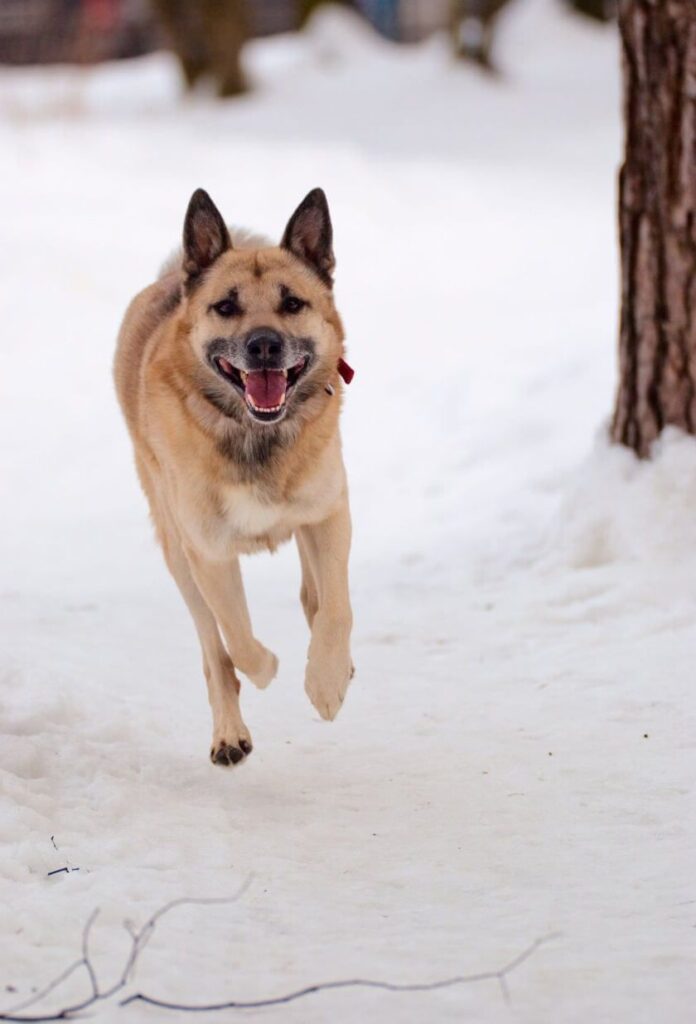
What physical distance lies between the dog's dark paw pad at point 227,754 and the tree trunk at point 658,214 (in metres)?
2.29

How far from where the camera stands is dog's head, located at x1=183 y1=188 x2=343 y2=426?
146 inches

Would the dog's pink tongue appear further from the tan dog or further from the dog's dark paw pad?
the dog's dark paw pad

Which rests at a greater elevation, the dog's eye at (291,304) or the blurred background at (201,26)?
the dog's eye at (291,304)

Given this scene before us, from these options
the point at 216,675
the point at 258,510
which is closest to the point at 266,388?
the point at 258,510

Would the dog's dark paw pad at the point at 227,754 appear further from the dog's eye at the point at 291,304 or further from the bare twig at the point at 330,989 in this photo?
the bare twig at the point at 330,989

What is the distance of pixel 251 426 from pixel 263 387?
0.66 feet

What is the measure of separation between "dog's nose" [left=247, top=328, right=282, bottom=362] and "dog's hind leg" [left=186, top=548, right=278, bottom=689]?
0.60 meters

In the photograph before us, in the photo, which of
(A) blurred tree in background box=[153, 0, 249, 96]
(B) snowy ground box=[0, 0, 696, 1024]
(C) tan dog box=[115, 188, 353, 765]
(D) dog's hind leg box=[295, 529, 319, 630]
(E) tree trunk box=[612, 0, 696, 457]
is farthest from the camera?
(A) blurred tree in background box=[153, 0, 249, 96]

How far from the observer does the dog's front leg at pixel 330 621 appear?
3.82 meters

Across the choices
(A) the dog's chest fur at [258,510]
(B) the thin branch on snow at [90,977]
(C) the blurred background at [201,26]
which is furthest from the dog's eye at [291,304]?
(C) the blurred background at [201,26]

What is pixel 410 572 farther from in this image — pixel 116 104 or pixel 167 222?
pixel 116 104

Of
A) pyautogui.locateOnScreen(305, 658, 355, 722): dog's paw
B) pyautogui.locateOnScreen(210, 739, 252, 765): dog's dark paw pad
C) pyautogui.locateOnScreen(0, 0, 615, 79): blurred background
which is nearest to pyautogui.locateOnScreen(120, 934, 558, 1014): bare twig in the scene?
pyautogui.locateOnScreen(305, 658, 355, 722): dog's paw

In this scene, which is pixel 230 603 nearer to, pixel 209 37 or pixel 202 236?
pixel 202 236

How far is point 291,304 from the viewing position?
3863mm
